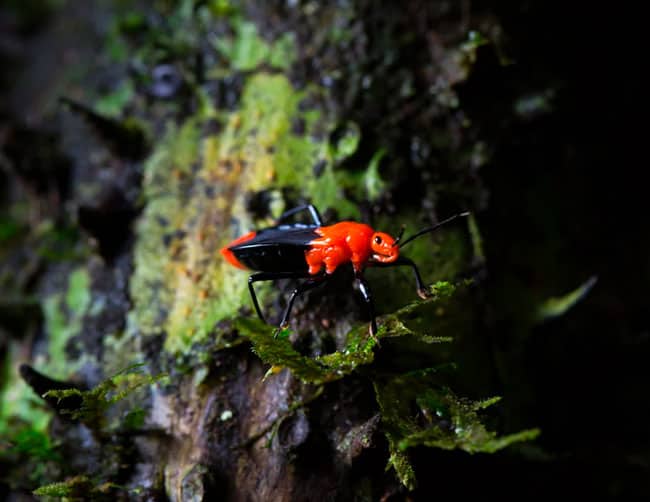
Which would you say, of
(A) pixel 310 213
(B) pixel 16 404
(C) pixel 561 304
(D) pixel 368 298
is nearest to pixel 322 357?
(D) pixel 368 298

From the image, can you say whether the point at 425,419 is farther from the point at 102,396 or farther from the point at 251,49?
the point at 251,49

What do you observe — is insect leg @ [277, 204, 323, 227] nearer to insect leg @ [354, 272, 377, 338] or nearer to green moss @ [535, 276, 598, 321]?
insect leg @ [354, 272, 377, 338]

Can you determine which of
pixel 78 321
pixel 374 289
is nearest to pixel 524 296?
pixel 374 289

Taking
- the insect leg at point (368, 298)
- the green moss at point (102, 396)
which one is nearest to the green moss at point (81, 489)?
the green moss at point (102, 396)

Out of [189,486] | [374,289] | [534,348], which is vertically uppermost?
[374,289]

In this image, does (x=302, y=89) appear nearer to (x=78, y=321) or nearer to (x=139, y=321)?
(x=139, y=321)
